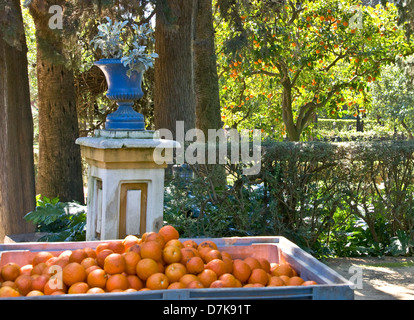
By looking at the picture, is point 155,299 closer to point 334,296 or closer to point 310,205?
point 334,296

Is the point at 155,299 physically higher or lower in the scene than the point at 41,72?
lower

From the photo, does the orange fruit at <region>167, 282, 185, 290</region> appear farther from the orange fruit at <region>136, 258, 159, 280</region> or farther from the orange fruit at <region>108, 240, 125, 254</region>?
the orange fruit at <region>108, 240, 125, 254</region>

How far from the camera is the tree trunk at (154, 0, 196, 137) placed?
8203 millimetres

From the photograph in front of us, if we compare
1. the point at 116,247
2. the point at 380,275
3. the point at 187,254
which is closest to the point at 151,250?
the point at 187,254

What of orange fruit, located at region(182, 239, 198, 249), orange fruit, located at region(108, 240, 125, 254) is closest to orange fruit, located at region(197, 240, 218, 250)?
orange fruit, located at region(182, 239, 198, 249)

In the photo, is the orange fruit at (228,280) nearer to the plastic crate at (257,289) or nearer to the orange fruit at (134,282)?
the plastic crate at (257,289)

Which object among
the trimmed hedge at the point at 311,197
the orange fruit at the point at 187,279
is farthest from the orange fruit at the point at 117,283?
the trimmed hedge at the point at 311,197

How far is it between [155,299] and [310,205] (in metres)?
4.70

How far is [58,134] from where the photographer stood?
859 centimetres

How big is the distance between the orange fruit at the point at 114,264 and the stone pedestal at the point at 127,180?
163cm

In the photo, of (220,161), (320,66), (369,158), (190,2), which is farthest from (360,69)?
(220,161)

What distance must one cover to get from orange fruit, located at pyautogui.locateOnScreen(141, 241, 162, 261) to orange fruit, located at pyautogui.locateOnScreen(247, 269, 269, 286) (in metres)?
0.55

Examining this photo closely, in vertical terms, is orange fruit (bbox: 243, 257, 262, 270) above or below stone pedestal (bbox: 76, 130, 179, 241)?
below
